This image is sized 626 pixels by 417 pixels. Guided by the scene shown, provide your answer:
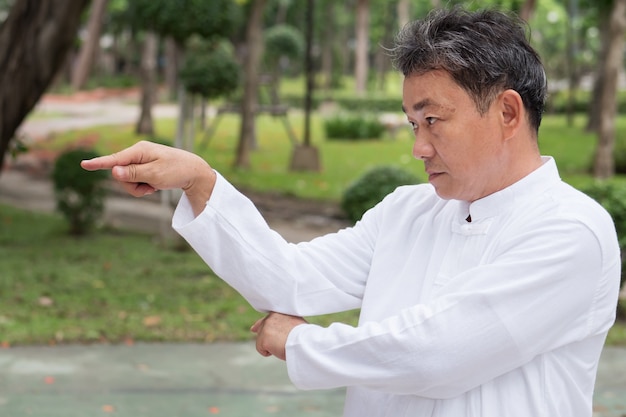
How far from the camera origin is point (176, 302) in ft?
25.1

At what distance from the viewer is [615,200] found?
716 cm

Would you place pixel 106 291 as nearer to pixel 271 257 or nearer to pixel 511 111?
pixel 271 257

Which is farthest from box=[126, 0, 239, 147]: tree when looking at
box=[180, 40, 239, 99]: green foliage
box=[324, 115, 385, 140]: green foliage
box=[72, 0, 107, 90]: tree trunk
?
box=[324, 115, 385, 140]: green foliage

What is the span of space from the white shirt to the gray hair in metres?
0.18

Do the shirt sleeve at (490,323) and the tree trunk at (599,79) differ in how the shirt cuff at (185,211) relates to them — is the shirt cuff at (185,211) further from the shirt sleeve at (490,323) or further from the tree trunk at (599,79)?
the tree trunk at (599,79)

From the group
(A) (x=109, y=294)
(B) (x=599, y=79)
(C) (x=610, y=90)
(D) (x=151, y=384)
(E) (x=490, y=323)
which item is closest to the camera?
(E) (x=490, y=323)

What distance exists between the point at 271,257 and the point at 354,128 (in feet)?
70.0

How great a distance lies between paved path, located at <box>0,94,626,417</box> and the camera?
5211 mm

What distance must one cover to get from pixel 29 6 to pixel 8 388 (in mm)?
4189

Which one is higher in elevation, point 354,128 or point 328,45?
point 354,128

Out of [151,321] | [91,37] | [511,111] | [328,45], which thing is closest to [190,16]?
[151,321]

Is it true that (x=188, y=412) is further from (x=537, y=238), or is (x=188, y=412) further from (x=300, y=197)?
(x=300, y=197)

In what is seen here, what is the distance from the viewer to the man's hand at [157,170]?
1.88 metres

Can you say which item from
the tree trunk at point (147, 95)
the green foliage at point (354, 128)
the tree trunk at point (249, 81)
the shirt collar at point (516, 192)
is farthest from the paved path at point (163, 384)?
the green foliage at point (354, 128)
